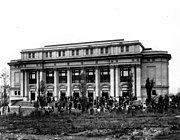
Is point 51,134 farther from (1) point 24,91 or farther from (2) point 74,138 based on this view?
(1) point 24,91

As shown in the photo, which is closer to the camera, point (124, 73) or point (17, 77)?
point (124, 73)

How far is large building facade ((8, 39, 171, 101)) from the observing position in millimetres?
55125

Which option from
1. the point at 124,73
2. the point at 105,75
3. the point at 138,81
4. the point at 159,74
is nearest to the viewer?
the point at 138,81

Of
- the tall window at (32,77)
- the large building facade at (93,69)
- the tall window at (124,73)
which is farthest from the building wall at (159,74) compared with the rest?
the tall window at (32,77)

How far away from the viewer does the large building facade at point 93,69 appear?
55.1 meters

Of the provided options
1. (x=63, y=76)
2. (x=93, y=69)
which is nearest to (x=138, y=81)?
(x=93, y=69)

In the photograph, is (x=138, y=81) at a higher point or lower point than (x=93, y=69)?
lower

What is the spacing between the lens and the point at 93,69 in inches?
2344

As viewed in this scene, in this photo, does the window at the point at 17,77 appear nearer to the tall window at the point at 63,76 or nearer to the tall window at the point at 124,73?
the tall window at the point at 63,76

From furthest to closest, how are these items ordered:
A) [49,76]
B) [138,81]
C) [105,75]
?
[49,76] < [105,75] < [138,81]

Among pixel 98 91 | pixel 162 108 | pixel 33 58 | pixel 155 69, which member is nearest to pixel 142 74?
pixel 155 69

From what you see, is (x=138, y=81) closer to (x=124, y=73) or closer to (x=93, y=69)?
(x=124, y=73)

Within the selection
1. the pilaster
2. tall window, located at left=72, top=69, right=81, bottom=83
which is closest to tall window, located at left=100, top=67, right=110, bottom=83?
tall window, located at left=72, top=69, right=81, bottom=83

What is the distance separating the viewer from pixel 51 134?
19.7 metres
